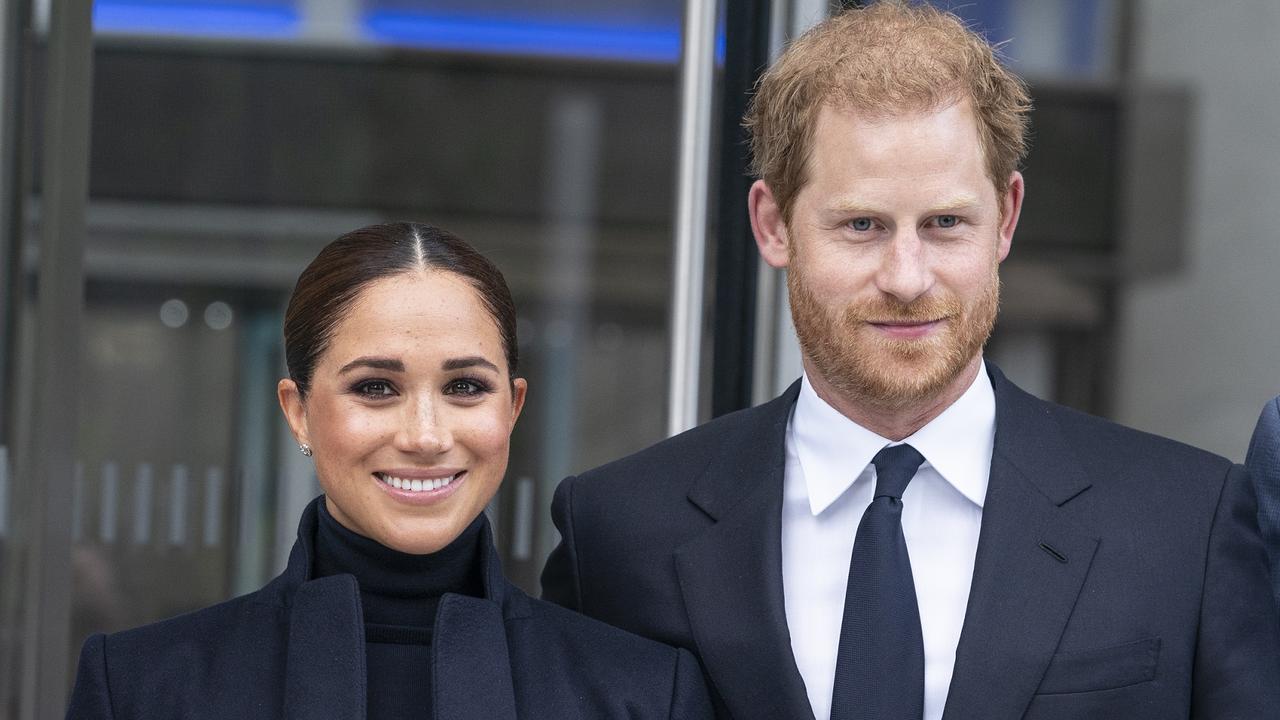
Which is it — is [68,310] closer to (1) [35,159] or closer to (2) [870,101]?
(1) [35,159]

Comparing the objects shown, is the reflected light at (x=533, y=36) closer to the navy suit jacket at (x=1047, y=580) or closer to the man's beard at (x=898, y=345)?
the navy suit jacket at (x=1047, y=580)

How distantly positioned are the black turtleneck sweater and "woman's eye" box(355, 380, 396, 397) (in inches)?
7.3

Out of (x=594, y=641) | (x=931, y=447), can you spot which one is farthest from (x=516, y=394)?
(x=931, y=447)

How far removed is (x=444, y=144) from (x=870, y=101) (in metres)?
3.17

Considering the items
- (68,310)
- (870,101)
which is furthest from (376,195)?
(870,101)

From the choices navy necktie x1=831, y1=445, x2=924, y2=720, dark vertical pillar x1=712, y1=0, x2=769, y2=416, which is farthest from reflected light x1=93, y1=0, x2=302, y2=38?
navy necktie x1=831, y1=445, x2=924, y2=720

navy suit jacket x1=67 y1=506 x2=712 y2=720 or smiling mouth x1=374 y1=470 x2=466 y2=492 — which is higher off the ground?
smiling mouth x1=374 y1=470 x2=466 y2=492

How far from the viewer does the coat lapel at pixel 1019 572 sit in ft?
6.65

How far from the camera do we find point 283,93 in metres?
5.00

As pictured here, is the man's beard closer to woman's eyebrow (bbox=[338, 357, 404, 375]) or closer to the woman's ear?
the woman's ear

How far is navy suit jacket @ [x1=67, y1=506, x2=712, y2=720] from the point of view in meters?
2.00

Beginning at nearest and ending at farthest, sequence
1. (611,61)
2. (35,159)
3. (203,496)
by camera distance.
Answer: (35,159)
(203,496)
(611,61)

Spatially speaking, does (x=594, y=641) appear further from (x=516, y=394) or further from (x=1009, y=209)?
(x=1009, y=209)

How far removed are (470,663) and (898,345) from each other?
67 cm
